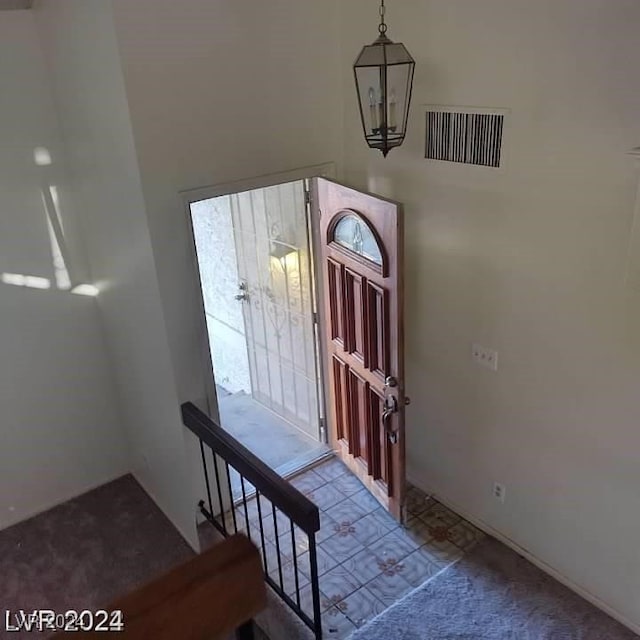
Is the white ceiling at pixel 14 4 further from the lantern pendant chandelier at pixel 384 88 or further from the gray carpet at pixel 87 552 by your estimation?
the gray carpet at pixel 87 552

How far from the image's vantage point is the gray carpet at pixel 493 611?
9.81 ft

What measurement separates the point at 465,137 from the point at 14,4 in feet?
7.79

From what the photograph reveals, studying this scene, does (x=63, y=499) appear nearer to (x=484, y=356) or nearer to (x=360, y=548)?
(x=360, y=548)

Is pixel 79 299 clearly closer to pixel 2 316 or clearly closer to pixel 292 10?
pixel 2 316

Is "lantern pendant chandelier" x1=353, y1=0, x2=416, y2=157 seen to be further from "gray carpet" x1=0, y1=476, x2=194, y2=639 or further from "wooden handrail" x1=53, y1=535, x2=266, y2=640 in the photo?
"gray carpet" x1=0, y1=476, x2=194, y2=639

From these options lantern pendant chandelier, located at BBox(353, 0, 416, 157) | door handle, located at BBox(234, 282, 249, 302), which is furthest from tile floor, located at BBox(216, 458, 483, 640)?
lantern pendant chandelier, located at BBox(353, 0, 416, 157)

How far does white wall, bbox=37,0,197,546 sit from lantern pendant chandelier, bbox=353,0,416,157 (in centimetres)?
106

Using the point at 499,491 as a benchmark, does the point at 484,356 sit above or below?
above

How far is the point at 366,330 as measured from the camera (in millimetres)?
3549

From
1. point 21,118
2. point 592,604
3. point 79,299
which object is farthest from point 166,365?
point 592,604

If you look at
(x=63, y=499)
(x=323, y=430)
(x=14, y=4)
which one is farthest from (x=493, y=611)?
(x=14, y=4)

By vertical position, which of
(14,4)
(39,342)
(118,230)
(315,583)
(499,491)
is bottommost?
(499,491)

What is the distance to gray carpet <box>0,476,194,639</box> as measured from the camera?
3.51 m

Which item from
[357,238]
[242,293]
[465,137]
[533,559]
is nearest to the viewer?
[465,137]
